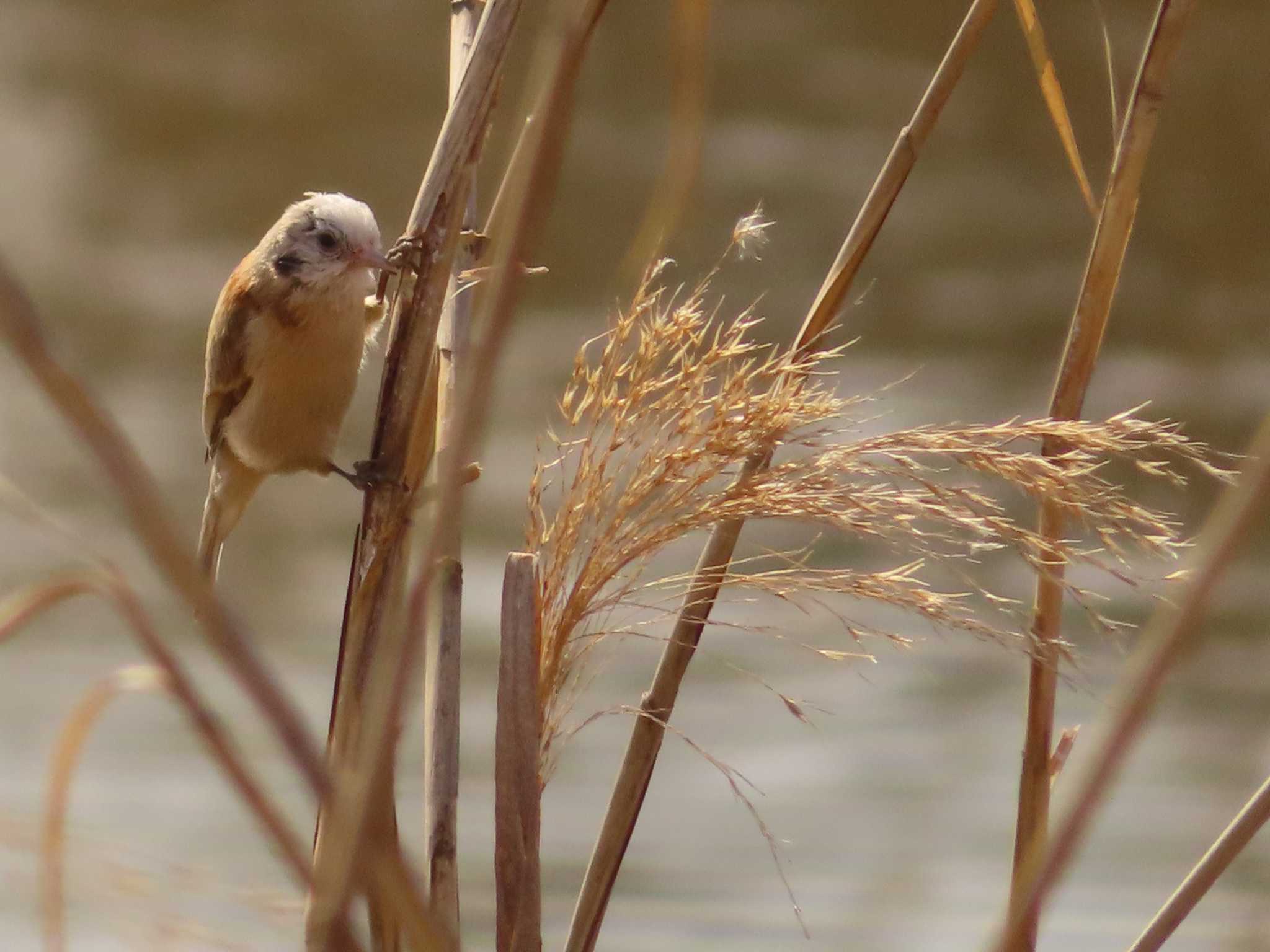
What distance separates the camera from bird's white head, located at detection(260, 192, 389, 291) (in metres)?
1.27

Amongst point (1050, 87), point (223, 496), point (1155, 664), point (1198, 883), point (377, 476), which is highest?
point (1050, 87)

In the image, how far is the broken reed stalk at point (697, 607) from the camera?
2.40ft

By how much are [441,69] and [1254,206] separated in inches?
53.4

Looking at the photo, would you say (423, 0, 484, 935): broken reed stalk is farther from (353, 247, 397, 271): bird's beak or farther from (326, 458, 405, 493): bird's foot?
(353, 247, 397, 271): bird's beak

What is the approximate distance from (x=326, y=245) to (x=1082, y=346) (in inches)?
30.6

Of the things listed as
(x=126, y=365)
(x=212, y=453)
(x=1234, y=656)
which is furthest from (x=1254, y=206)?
(x=126, y=365)

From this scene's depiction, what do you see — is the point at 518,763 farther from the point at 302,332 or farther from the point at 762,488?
the point at 302,332

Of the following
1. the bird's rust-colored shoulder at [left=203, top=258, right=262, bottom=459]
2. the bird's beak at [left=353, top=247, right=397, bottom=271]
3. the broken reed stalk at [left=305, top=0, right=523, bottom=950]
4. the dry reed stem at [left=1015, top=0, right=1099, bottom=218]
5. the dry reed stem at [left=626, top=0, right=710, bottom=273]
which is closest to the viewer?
the dry reed stem at [left=626, top=0, right=710, bottom=273]

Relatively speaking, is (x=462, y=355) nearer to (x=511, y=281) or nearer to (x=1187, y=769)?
(x=511, y=281)

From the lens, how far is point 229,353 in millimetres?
1388

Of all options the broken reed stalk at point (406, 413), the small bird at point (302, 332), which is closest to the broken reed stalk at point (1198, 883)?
the broken reed stalk at point (406, 413)

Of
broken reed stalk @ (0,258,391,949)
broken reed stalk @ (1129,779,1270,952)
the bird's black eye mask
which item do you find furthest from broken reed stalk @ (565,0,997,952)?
the bird's black eye mask

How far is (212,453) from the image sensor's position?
4.70ft

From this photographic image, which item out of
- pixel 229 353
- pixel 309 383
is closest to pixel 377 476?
pixel 309 383
